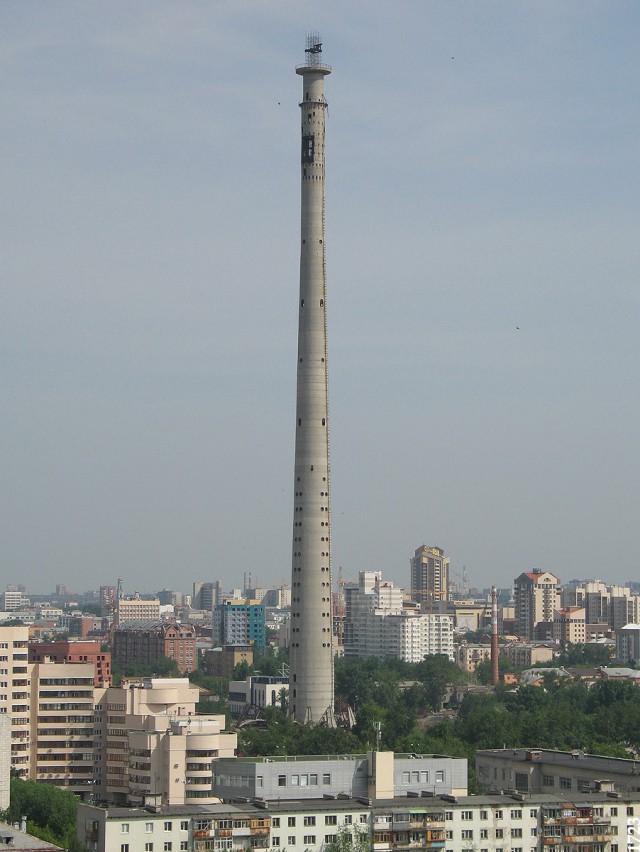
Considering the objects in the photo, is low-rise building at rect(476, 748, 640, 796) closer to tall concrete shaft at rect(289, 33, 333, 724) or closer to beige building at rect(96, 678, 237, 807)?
beige building at rect(96, 678, 237, 807)

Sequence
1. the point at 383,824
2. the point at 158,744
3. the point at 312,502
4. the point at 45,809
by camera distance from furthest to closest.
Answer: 1. the point at 312,502
2. the point at 158,744
3. the point at 45,809
4. the point at 383,824

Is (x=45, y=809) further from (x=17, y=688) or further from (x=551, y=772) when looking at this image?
(x=17, y=688)

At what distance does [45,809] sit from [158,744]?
1148cm

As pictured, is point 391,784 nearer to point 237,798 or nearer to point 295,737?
point 237,798

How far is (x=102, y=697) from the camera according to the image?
104312 millimetres

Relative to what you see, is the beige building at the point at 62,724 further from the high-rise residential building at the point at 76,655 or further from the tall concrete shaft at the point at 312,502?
the tall concrete shaft at the point at 312,502

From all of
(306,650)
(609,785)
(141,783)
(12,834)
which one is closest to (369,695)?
(306,650)

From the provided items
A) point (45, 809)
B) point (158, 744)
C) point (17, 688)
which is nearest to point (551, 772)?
point (158, 744)

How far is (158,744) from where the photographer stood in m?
89.5

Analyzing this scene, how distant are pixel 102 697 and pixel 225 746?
19.0 m

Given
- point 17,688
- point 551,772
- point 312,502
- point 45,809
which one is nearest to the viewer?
point 551,772

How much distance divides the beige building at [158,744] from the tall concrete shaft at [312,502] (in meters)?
18.9

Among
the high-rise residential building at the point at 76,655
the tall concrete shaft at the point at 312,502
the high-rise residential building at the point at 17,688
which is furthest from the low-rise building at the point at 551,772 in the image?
the high-rise residential building at the point at 76,655

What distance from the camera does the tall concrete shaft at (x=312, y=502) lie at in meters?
123
